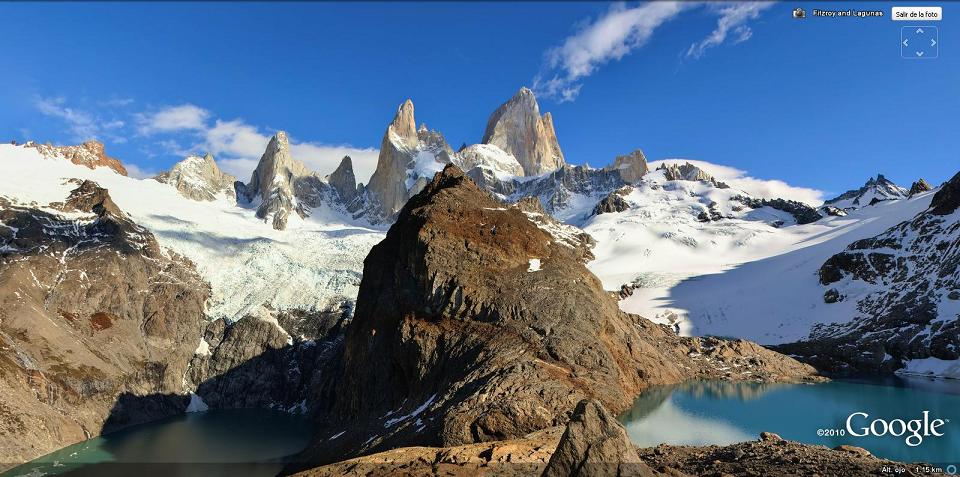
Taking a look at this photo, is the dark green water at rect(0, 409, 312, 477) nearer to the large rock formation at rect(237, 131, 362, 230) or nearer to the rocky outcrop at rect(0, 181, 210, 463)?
the rocky outcrop at rect(0, 181, 210, 463)

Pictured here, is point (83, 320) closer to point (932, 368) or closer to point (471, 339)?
point (471, 339)

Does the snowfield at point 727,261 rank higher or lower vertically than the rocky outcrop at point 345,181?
lower

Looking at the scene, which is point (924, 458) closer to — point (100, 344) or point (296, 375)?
point (296, 375)

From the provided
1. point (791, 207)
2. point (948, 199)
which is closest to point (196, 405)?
point (948, 199)

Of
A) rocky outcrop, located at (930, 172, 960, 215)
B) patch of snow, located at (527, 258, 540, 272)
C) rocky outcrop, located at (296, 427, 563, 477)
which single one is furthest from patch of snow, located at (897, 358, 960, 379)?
rocky outcrop, located at (296, 427, 563, 477)

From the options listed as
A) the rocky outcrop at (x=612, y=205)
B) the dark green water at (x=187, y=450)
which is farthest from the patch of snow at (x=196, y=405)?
the rocky outcrop at (x=612, y=205)

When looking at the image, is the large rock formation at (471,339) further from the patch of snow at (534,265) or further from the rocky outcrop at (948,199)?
the rocky outcrop at (948,199)
